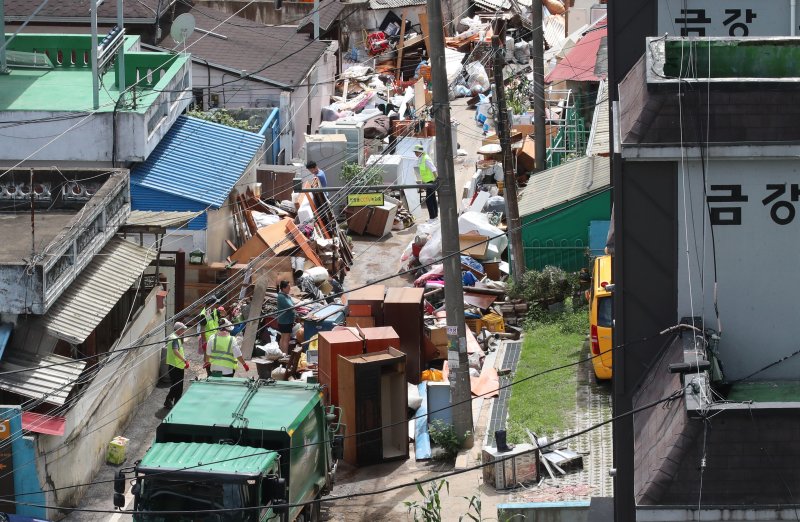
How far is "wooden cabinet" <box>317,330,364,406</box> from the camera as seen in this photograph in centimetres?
1808

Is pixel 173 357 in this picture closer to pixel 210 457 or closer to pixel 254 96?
pixel 210 457

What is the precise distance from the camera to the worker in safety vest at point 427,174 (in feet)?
93.7

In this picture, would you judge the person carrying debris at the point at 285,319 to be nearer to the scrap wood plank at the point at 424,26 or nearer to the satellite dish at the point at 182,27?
the satellite dish at the point at 182,27

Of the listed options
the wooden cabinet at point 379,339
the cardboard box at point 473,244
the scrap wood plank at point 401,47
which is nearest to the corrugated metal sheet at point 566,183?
the cardboard box at point 473,244

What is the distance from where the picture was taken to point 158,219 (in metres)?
20.5

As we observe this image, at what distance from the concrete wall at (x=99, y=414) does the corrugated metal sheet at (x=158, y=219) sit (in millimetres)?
1236

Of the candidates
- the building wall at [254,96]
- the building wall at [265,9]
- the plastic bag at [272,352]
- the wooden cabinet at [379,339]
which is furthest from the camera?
the building wall at [265,9]

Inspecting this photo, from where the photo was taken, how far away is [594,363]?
18922 mm

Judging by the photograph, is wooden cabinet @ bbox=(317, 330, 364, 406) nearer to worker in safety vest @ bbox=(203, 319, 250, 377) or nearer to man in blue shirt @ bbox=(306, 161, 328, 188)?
worker in safety vest @ bbox=(203, 319, 250, 377)

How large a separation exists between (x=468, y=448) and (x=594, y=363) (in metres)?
2.26

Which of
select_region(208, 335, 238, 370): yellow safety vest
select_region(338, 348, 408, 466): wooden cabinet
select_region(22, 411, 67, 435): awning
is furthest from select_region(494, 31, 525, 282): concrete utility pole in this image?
select_region(22, 411, 67, 435): awning

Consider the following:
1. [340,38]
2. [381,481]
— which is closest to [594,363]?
[381,481]

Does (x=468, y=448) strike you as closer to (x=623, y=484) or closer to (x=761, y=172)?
(x=623, y=484)

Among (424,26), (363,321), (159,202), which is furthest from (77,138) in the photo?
(424,26)
